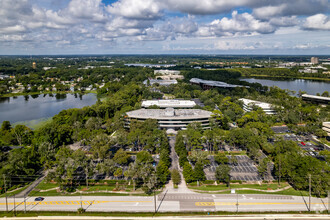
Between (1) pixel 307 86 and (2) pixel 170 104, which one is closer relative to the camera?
(2) pixel 170 104

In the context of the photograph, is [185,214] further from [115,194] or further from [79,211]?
[79,211]

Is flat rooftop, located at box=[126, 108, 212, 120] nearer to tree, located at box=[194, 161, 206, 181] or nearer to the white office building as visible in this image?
the white office building

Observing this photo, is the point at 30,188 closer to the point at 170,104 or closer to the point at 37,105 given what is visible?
the point at 170,104

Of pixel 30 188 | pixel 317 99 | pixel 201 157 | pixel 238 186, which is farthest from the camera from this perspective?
pixel 317 99

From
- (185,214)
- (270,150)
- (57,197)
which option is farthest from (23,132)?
(270,150)

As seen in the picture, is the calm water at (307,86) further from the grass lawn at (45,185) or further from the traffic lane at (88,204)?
the grass lawn at (45,185)

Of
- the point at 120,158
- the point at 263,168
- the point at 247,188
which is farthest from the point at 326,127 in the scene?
the point at 120,158

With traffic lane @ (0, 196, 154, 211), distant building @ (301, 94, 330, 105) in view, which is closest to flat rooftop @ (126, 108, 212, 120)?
traffic lane @ (0, 196, 154, 211)
